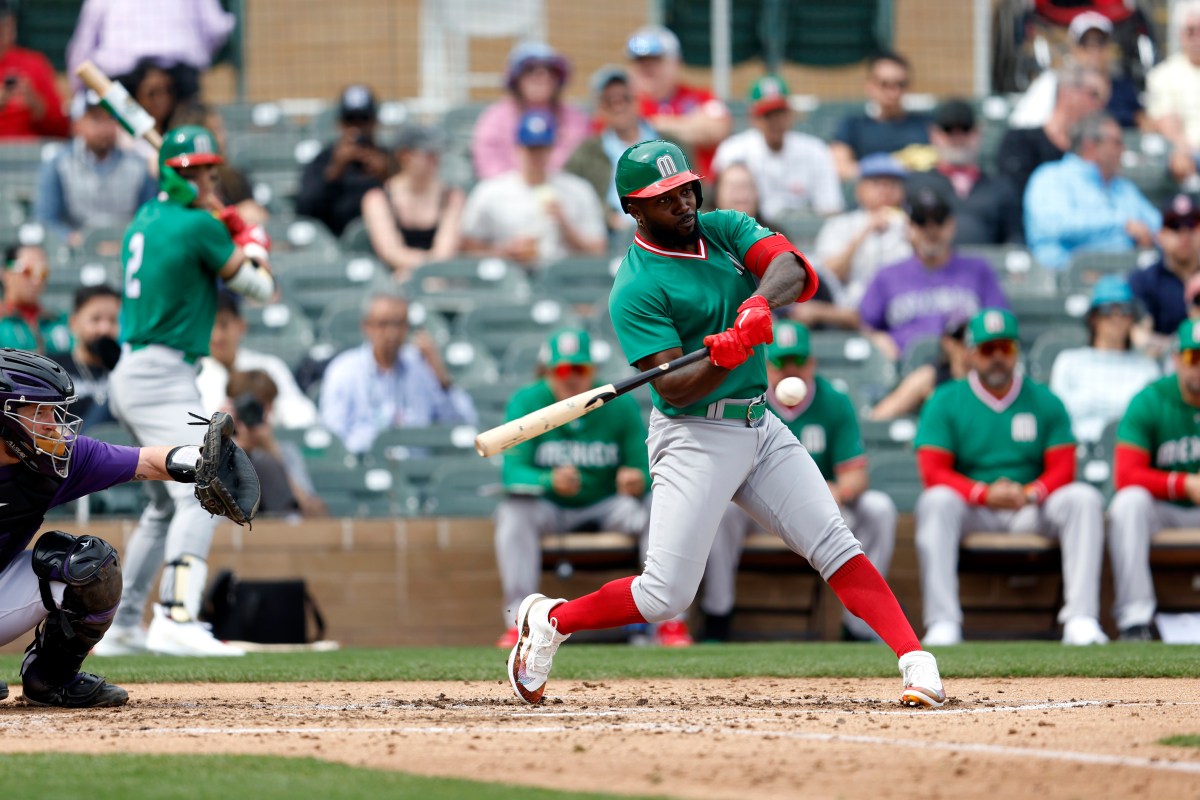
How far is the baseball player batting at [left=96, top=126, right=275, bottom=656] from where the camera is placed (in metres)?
7.45

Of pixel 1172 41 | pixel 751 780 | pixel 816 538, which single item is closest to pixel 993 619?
pixel 816 538

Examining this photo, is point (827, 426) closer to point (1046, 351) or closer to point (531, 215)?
point (1046, 351)

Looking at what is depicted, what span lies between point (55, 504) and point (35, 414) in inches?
14.9

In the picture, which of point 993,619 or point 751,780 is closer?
point 751,780

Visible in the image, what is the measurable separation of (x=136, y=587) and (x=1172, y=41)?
9.75m

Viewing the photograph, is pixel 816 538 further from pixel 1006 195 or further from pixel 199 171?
pixel 1006 195

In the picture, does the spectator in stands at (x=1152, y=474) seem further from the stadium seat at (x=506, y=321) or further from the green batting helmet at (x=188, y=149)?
the green batting helmet at (x=188, y=149)

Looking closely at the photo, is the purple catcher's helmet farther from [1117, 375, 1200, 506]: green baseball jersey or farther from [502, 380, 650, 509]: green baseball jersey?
[1117, 375, 1200, 506]: green baseball jersey

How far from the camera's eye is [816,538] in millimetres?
5293

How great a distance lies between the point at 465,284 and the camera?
11203 mm

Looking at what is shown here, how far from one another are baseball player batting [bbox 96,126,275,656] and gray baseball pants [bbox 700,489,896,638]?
253cm

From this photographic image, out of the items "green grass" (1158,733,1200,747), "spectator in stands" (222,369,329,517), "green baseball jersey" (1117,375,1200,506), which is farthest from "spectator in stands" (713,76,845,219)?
"green grass" (1158,733,1200,747)

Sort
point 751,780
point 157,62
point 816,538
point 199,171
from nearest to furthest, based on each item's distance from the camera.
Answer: point 751,780 → point 816,538 → point 199,171 → point 157,62

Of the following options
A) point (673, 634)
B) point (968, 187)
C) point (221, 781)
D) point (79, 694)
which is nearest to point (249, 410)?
point (673, 634)
